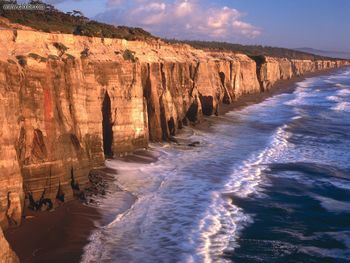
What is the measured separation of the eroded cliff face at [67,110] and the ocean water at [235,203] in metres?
1.65

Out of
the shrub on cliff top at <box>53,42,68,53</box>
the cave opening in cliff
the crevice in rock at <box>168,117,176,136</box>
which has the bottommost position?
the crevice in rock at <box>168,117,176,136</box>

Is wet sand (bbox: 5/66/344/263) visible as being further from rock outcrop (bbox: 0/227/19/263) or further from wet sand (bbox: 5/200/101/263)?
rock outcrop (bbox: 0/227/19/263)

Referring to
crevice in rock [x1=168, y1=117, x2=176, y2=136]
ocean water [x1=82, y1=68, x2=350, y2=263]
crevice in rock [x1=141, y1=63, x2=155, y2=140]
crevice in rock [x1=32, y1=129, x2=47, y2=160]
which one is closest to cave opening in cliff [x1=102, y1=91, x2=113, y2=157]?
ocean water [x1=82, y1=68, x2=350, y2=263]

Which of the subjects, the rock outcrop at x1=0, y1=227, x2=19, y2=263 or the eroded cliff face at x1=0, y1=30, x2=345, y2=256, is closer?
the rock outcrop at x1=0, y1=227, x2=19, y2=263

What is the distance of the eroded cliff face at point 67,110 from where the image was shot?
48.9ft

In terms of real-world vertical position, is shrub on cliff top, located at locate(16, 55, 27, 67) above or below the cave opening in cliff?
above

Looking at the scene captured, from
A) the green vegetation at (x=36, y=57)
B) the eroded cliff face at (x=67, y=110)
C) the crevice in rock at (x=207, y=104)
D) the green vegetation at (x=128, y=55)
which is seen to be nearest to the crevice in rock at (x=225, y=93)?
the crevice in rock at (x=207, y=104)

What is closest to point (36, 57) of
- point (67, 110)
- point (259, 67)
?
point (67, 110)

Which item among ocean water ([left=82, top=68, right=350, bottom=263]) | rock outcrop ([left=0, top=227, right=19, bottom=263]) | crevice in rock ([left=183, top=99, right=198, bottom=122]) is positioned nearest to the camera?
rock outcrop ([left=0, top=227, right=19, bottom=263])

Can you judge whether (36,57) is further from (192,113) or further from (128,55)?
(192,113)

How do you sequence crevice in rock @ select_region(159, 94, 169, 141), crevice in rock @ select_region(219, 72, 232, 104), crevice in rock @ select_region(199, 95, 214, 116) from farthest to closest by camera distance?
1. crevice in rock @ select_region(219, 72, 232, 104)
2. crevice in rock @ select_region(199, 95, 214, 116)
3. crevice in rock @ select_region(159, 94, 169, 141)

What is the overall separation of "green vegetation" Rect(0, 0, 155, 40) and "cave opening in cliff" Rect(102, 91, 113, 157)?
5.90 metres

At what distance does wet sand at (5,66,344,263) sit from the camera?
13.2 meters

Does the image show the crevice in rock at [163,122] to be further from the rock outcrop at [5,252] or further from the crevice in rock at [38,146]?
the rock outcrop at [5,252]
